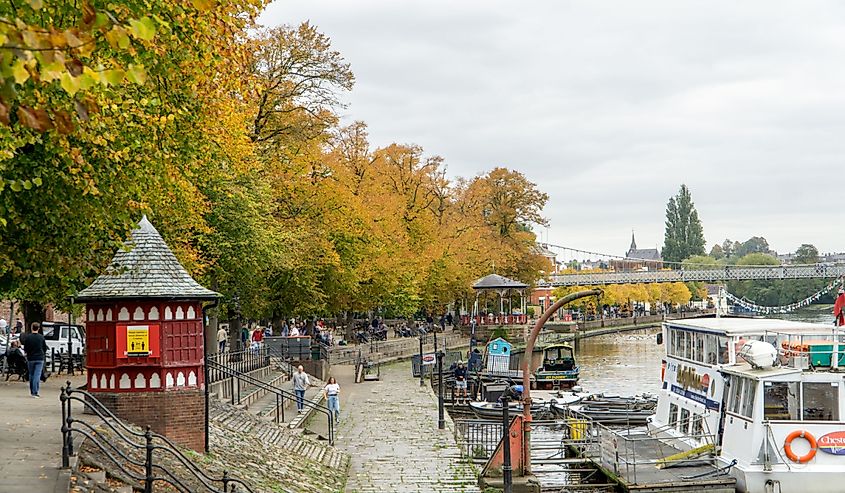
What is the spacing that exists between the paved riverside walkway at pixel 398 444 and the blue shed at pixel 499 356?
6903 mm

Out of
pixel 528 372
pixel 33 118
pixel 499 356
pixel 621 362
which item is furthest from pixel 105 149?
pixel 621 362

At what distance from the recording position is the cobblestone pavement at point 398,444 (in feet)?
78.6

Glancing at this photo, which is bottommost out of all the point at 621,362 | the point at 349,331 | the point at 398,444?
the point at 621,362

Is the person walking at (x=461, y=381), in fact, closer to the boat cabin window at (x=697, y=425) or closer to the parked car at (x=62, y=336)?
the parked car at (x=62, y=336)

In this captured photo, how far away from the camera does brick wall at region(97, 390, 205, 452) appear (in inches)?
774

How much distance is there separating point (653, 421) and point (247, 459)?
1343 cm

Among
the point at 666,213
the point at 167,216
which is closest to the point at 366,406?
the point at 167,216

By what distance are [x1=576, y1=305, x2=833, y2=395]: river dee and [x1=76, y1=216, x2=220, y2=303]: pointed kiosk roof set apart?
24090mm

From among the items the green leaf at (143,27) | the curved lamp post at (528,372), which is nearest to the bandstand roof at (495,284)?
the curved lamp post at (528,372)

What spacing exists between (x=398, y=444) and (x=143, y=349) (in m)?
11.8

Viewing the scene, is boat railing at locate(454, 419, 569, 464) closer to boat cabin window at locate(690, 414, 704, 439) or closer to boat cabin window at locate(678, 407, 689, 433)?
→ boat cabin window at locate(678, 407, 689, 433)

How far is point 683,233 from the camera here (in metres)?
188

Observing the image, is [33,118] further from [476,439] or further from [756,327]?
[476,439]

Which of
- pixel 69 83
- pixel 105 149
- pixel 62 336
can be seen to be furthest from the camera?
pixel 62 336
